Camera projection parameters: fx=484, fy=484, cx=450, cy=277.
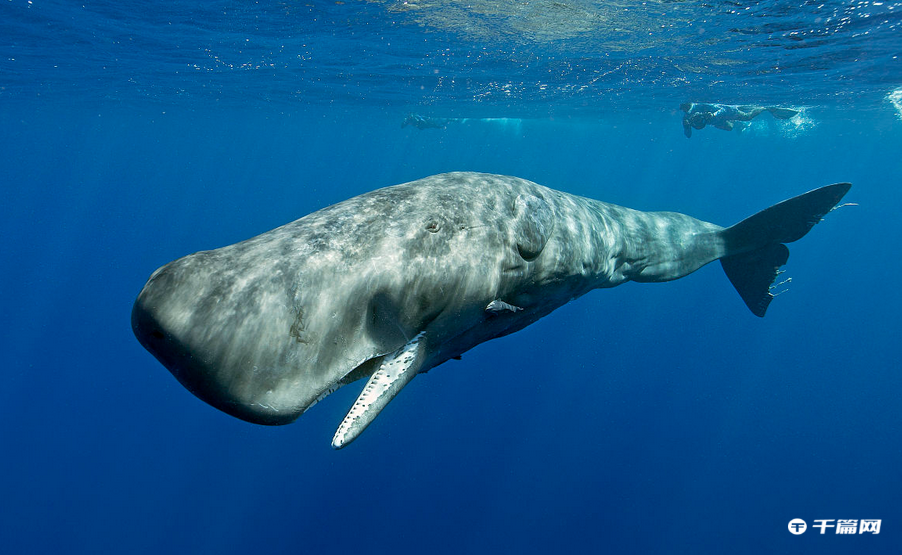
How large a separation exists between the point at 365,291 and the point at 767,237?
26.1 ft

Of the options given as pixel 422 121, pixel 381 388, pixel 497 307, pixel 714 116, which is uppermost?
pixel 422 121

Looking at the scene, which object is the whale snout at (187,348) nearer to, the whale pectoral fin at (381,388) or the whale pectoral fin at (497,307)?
the whale pectoral fin at (381,388)

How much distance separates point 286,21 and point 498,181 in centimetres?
1461

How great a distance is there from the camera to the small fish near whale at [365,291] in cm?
243

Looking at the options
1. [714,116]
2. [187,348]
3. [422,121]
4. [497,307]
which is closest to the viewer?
[187,348]

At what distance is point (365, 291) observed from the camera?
301 centimetres

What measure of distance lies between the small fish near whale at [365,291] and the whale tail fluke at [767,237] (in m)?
4.06

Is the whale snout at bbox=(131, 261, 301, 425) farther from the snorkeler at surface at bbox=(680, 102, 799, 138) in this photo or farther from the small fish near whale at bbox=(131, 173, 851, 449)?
the snorkeler at surface at bbox=(680, 102, 799, 138)

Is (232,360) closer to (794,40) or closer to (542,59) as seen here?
(794,40)

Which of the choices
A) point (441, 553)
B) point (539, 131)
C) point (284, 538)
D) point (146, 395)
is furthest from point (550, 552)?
point (539, 131)

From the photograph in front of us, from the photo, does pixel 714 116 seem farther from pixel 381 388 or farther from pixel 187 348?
pixel 187 348

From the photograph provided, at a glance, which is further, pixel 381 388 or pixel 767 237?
pixel 767 237

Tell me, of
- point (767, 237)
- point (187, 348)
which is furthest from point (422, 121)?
point (187, 348)

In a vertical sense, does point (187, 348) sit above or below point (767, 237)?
above
